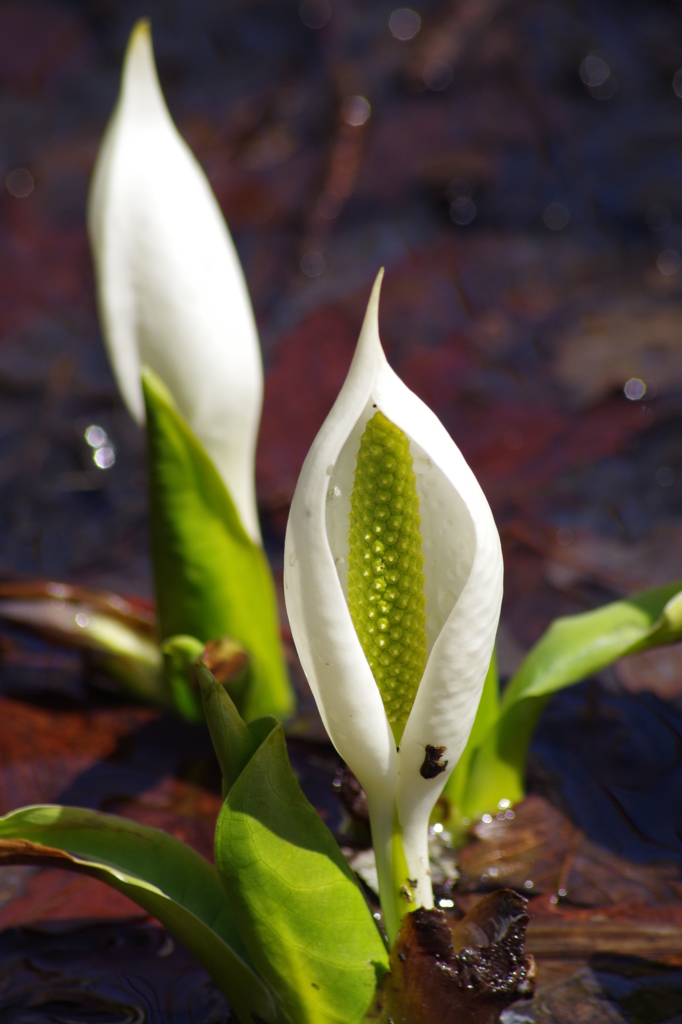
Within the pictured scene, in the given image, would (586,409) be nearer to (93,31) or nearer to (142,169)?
(142,169)

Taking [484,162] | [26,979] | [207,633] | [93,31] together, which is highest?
[93,31]

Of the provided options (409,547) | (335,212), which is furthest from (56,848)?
(335,212)

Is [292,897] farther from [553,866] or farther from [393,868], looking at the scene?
[553,866]

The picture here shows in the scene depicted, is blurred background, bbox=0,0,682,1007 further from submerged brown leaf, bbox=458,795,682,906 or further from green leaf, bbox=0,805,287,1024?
green leaf, bbox=0,805,287,1024

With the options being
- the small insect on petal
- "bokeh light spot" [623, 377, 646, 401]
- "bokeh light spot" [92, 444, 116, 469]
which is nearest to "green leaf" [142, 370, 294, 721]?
the small insect on petal

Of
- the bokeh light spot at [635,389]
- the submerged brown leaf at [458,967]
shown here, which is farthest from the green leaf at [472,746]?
the bokeh light spot at [635,389]

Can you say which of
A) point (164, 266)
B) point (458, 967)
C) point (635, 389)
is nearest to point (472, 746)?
point (458, 967)
